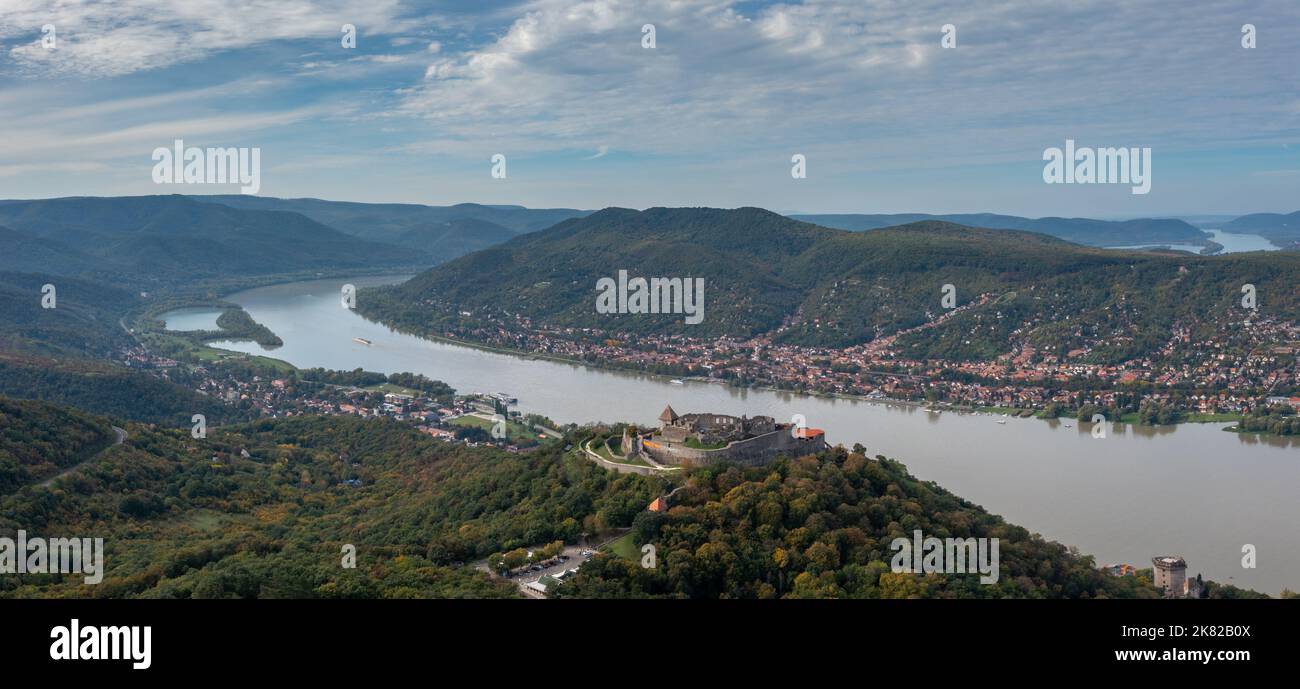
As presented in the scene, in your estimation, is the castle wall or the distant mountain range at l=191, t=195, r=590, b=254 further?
the distant mountain range at l=191, t=195, r=590, b=254

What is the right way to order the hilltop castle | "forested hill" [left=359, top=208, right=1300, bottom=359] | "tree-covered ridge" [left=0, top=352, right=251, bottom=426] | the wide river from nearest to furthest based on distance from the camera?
1. the hilltop castle
2. the wide river
3. "tree-covered ridge" [left=0, top=352, right=251, bottom=426]
4. "forested hill" [left=359, top=208, right=1300, bottom=359]

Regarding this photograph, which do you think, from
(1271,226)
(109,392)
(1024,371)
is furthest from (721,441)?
(1271,226)

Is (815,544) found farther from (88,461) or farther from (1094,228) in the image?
(1094,228)

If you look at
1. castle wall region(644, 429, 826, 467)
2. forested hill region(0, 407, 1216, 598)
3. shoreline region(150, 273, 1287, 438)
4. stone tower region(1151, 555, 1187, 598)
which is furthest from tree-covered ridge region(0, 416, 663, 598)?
shoreline region(150, 273, 1287, 438)

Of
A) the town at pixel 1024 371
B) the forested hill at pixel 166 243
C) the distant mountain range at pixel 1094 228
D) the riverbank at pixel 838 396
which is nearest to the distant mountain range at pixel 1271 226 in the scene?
the distant mountain range at pixel 1094 228

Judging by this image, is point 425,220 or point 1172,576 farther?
point 425,220

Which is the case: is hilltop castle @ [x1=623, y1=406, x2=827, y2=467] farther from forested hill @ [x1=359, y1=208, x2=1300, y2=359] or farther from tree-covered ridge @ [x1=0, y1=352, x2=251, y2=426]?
forested hill @ [x1=359, y1=208, x2=1300, y2=359]

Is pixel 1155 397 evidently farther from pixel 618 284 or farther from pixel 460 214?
pixel 460 214
